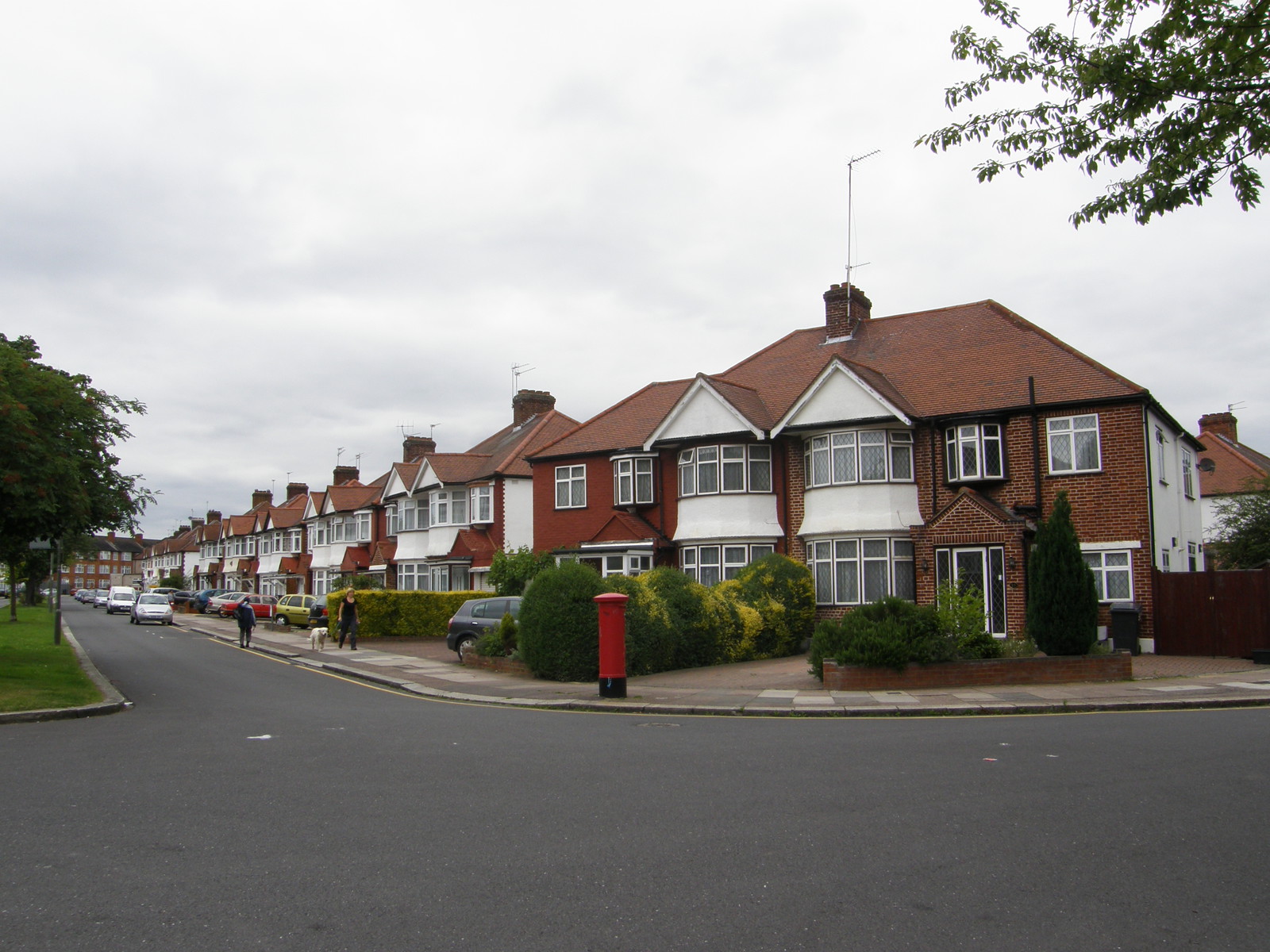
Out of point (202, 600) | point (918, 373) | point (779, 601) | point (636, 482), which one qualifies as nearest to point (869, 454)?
point (918, 373)

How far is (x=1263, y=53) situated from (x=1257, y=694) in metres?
9.79

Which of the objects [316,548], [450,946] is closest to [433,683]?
[450,946]

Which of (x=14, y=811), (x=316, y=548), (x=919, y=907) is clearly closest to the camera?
(x=919, y=907)

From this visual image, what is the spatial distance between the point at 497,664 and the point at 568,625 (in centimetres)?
288

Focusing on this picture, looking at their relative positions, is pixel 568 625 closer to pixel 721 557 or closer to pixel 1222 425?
pixel 721 557

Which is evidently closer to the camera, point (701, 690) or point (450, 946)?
point (450, 946)

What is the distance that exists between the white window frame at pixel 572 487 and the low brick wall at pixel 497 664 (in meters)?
11.4

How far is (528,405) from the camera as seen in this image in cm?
4572

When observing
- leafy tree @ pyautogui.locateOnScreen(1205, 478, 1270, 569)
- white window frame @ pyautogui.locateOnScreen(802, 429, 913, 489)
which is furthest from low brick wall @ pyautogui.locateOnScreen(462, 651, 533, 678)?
leafy tree @ pyautogui.locateOnScreen(1205, 478, 1270, 569)

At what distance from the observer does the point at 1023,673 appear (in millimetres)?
16453

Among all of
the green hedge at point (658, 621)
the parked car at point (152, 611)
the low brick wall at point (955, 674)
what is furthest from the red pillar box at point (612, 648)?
the parked car at point (152, 611)

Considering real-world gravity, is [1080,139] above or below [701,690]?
above

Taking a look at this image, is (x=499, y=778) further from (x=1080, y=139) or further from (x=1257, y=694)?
(x=1257, y=694)

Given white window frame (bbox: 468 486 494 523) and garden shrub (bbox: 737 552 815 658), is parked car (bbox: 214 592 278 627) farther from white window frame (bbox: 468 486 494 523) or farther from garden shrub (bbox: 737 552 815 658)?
garden shrub (bbox: 737 552 815 658)
